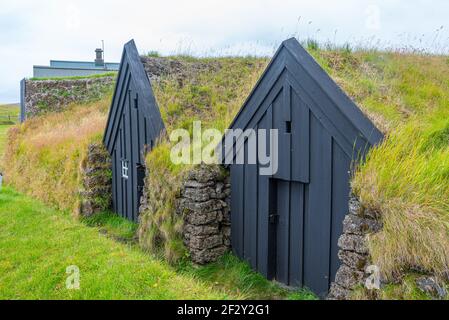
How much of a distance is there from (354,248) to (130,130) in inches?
292

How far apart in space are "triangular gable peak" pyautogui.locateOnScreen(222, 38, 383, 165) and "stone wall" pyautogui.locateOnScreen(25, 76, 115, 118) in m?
15.7

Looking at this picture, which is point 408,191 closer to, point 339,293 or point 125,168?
point 339,293

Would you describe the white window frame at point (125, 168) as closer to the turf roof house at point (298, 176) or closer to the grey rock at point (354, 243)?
the turf roof house at point (298, 176)

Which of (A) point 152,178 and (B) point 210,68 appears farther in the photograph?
(B) point 210,68

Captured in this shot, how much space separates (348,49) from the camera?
11648 mm

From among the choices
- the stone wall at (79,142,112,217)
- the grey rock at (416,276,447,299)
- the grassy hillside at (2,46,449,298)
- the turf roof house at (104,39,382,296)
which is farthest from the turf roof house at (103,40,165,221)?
the grey rock at (416,276,447,299)

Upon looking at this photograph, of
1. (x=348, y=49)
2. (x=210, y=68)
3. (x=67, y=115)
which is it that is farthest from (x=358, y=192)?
(x=67, y=115)

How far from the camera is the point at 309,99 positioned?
635 centimetres

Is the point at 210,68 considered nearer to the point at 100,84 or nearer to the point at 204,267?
the point at 204,267

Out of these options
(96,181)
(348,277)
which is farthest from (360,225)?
(96,181)

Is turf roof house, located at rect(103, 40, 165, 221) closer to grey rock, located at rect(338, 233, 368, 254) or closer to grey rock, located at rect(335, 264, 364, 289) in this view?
grey rock, located at rect(338, 233, 368, 254)

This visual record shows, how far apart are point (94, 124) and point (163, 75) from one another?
437 cm

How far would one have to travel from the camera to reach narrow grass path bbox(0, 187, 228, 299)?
593 centimetres

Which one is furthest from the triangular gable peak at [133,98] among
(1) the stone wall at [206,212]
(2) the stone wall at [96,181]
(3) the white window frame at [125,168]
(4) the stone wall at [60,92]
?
(4) the stone wall at [60,92]
